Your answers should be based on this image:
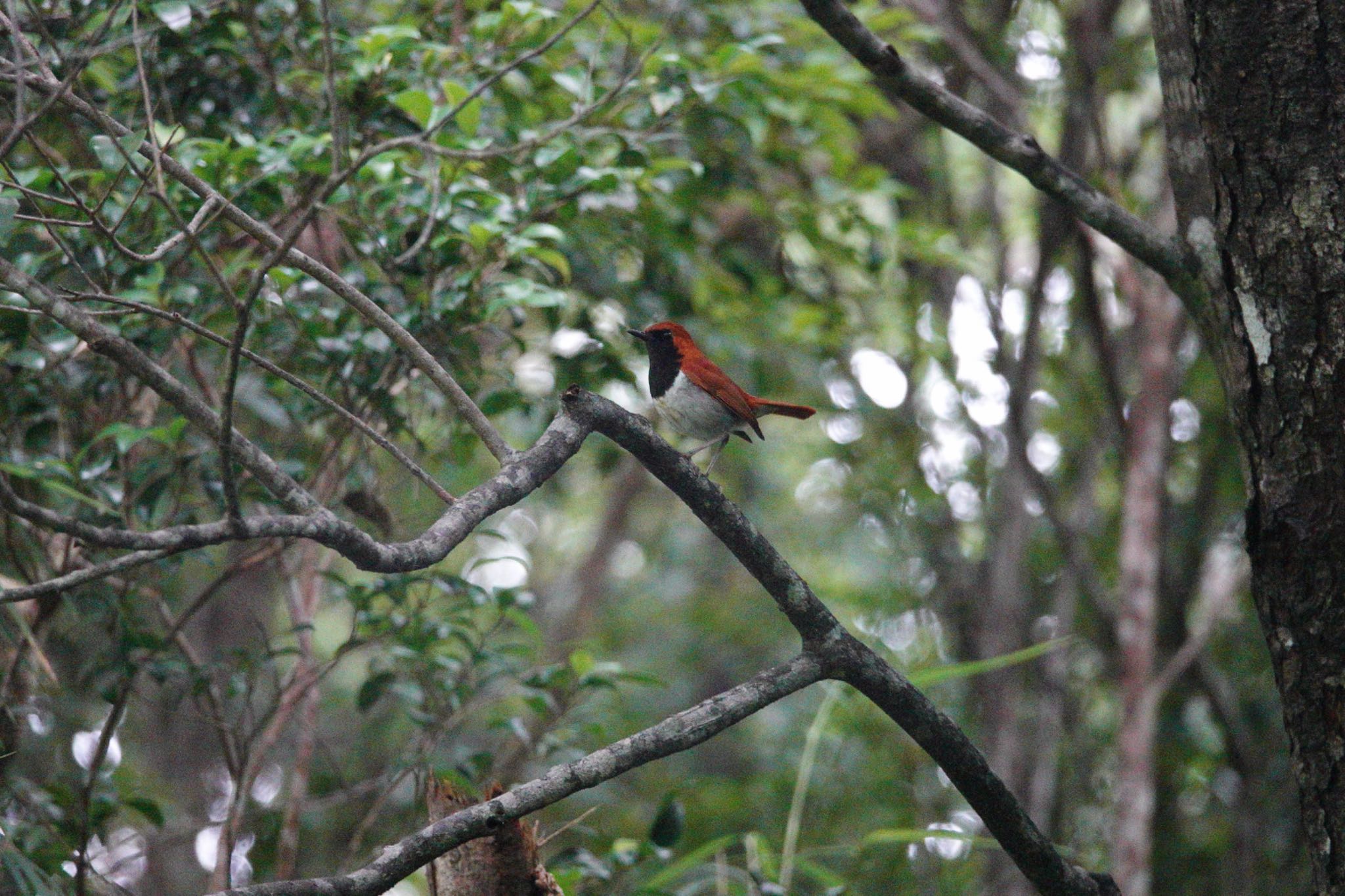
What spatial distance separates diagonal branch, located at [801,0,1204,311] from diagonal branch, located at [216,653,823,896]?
119cm

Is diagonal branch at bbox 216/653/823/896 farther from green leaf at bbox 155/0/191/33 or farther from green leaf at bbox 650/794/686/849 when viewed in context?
green leaf at bbox 155/0/191/33

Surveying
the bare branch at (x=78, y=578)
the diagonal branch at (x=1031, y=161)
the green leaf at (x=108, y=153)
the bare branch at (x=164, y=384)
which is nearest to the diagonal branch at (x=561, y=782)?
the bare branch at (x=78, y=578)

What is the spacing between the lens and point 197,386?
3.96 metres

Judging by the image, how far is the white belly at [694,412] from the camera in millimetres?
4188

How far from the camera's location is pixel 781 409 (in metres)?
4.53

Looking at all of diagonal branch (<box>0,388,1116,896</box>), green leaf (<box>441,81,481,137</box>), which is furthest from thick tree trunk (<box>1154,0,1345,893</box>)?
green leaf (<box>441,81,481,137</box>)

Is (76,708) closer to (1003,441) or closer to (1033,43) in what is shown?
(1003,441)

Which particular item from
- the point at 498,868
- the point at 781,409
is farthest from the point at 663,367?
the point at 498,868

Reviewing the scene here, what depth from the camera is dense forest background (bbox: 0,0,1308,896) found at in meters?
3.10

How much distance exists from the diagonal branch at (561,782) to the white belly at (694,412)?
212 centimetres

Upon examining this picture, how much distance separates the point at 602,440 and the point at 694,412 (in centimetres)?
93

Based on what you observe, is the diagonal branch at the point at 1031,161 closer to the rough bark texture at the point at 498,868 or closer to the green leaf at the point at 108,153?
the green leaf at the point at 108,153

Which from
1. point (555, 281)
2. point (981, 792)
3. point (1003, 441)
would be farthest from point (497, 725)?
point (1003, 441)

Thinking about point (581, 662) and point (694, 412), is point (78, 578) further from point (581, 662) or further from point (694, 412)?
point (694, 412)
